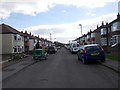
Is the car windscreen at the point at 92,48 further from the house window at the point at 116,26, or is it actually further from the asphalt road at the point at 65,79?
the house window at the point at 116,26

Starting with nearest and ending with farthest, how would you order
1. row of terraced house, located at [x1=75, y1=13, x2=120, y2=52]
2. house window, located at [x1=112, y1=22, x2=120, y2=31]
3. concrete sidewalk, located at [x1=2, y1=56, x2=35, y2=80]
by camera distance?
concrete sidewalk, located at [x1=2, y1=56, x2=35, y2=80]
house window, located at [x1=112, y1=22, x2=120, y2=31]
row of terraced house, located at [x1=75, y1=13, x2=120, y2=52]

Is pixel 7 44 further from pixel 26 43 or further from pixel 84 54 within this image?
pixel 84 54

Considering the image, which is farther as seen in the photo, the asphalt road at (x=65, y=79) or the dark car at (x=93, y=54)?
the dark car at (x=93, y=54)

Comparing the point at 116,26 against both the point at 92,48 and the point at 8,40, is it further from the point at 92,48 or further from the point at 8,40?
the point at 92,48

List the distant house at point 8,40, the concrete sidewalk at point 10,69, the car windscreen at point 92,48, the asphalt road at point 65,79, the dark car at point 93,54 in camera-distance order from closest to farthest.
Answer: the asphalt road at point 65,79, the concrete sidewalk at point 10,69, the dark car at point 93,54, the car windscreen at point 92,48, the distant house at point 8,40

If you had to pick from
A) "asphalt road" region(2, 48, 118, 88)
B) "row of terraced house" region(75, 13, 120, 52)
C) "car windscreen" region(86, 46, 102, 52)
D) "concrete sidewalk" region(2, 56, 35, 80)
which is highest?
"row of terraced house" region(75, 13, 120, 52)

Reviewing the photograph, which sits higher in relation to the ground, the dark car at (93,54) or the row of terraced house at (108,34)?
the row of terraced house at (108,34)

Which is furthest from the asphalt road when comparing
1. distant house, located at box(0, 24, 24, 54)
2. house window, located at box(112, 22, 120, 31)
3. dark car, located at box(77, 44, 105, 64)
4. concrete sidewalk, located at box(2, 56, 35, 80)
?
distant house, located at box(0, 24, 24, 54)

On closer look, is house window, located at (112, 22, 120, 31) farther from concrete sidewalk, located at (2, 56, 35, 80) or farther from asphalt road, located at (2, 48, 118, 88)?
asphalt road, located at (2, 48, 118, 88)

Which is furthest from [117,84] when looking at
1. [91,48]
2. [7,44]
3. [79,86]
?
[7,44]

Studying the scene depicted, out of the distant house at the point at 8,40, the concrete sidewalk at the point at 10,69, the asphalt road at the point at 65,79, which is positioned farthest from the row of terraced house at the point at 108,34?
the asphalt road at the point at 65,79

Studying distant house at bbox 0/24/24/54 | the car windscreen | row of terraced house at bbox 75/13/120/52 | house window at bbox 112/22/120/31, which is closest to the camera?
the car windscreen

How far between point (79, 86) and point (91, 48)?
9.03 meters

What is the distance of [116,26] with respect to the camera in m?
45.4
